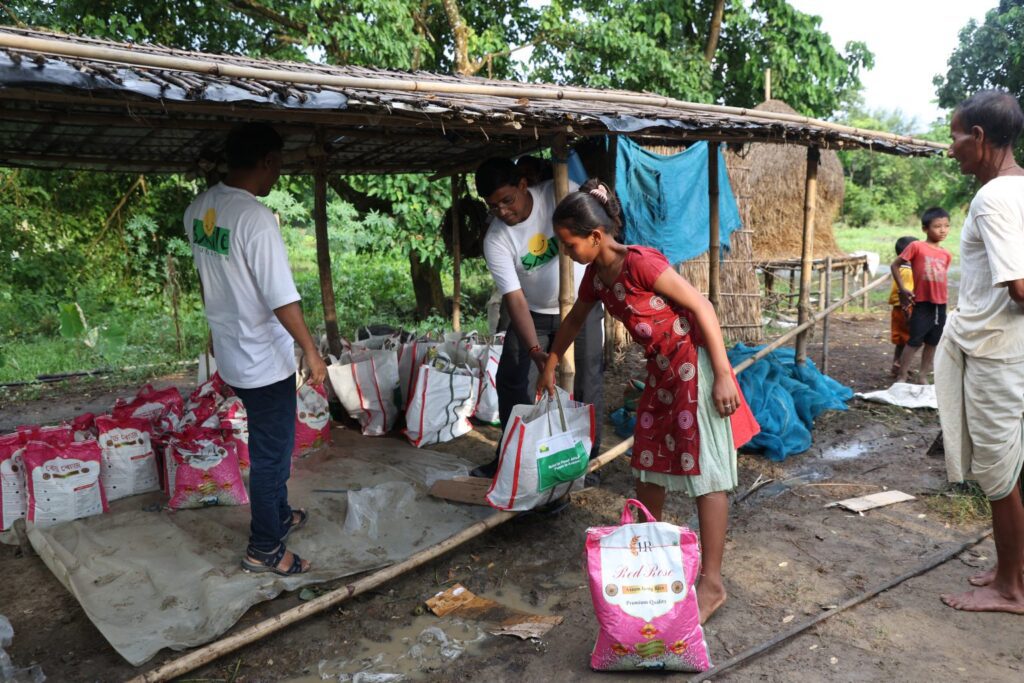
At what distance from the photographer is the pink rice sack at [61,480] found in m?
3.57

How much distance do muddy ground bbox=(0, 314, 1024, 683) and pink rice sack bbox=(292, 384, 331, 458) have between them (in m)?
1.68

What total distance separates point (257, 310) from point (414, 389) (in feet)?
7.98

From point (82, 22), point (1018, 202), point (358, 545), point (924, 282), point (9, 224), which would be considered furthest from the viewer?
point (9, 224)

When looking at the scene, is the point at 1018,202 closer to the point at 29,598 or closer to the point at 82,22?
the point at 29,598

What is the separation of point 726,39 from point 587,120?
1079 centimetres

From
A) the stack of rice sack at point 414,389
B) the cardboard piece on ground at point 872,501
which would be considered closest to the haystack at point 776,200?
the stack of rice sack at point 414,389

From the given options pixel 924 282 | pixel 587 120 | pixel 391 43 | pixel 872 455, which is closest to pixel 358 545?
pixel 587 120

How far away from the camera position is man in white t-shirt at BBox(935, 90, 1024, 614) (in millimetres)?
2533

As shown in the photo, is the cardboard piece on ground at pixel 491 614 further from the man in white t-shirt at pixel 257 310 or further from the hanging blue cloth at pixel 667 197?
the hanging blue cloth at pixel 667 197

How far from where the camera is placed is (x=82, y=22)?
8336 mm

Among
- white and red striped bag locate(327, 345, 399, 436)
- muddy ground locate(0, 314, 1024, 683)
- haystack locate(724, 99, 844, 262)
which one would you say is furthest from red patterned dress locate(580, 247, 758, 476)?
haystack locate(724, 99, 844, 262)

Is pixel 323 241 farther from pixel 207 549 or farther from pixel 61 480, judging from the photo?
pixel 207 549

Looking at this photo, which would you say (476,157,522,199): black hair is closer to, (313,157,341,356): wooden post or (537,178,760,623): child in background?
(537,178,760,623): child in background

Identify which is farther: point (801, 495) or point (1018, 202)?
point (801, 495)
